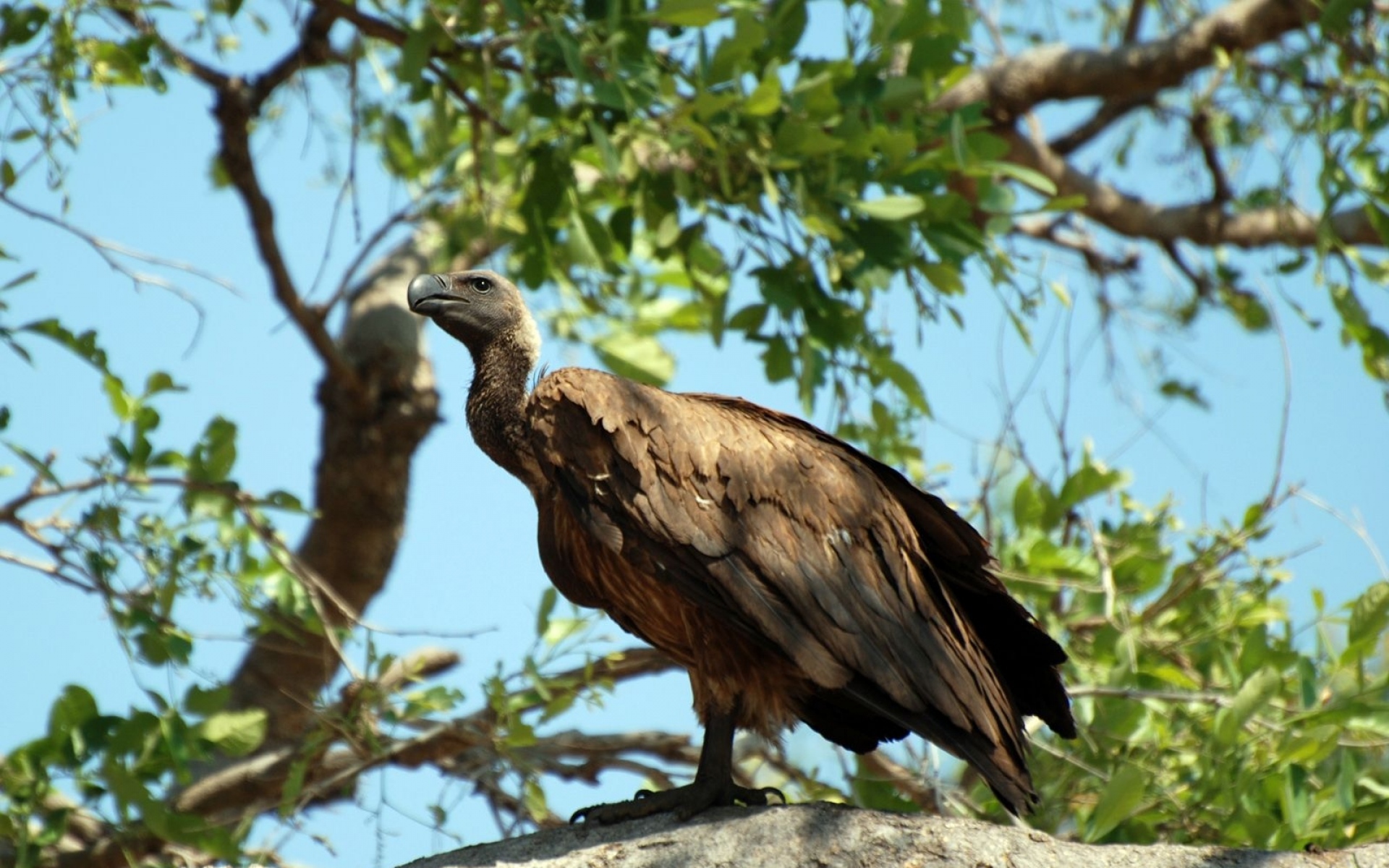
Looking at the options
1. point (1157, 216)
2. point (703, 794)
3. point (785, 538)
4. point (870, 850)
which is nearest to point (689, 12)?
point (785, 538)

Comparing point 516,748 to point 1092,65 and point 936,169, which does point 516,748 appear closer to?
point 936,169

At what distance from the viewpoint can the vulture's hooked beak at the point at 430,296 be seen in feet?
14.8

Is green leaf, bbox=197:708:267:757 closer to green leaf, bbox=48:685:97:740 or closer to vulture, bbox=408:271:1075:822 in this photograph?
green leaf, bbox=48:685:97:740

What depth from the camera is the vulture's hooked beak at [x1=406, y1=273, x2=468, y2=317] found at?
452 cm

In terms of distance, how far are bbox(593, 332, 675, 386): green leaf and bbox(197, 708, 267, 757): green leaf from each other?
6.92ft

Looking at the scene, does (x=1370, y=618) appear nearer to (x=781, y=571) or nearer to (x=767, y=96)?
(x=781, y=571)

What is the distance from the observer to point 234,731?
16.4 ft

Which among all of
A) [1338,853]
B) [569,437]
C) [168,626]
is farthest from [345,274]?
[1338,853]

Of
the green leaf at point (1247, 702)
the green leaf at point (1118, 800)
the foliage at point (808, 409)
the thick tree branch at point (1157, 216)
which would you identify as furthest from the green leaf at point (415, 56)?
the thick tree branch at point (1157, 216)

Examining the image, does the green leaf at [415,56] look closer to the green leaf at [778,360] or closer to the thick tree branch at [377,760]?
the green leaf at [778,360]

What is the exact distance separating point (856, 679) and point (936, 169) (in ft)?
7.04

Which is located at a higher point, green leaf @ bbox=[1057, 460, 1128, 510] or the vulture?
green leaf @ bbox=[1057, 460, 1128, 510]

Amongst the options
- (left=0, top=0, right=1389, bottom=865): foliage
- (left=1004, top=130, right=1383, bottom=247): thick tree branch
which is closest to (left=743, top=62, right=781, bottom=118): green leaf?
(left=0, top=0, right=1389, bottom=865): foliage

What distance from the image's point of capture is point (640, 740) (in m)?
6.18
